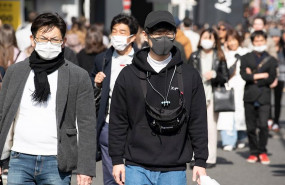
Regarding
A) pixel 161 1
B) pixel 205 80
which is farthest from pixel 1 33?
pixel 161 1

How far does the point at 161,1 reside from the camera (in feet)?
72.8

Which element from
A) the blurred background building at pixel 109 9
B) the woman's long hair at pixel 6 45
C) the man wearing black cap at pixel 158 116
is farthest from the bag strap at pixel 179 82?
the blurred background building at pixel 109 9

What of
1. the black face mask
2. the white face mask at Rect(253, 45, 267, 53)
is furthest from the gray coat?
the white face mask at Rect(253, 45, 267, 53)

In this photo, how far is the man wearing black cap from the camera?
488cm

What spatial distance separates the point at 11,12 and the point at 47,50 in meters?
14.7

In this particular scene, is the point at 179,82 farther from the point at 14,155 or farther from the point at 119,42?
the point at 119,42

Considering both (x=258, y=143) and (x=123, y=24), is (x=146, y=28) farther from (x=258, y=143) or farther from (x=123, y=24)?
(x=258, y=143)

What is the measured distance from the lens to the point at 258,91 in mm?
10641

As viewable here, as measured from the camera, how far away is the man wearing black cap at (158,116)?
16.0 ft

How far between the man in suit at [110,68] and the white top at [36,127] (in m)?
1.86

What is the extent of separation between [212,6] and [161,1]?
110 inches

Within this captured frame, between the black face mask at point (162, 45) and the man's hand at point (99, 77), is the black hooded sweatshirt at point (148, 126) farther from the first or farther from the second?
the man's hand at point (99, 77)

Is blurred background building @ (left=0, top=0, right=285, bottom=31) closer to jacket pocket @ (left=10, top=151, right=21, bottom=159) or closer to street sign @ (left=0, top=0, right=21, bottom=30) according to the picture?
street sign @ (left=0, top=0, right=21, bottom=30)

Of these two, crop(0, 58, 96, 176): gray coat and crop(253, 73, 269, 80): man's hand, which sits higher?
crop(0, 58, 96, 176): gray coat
